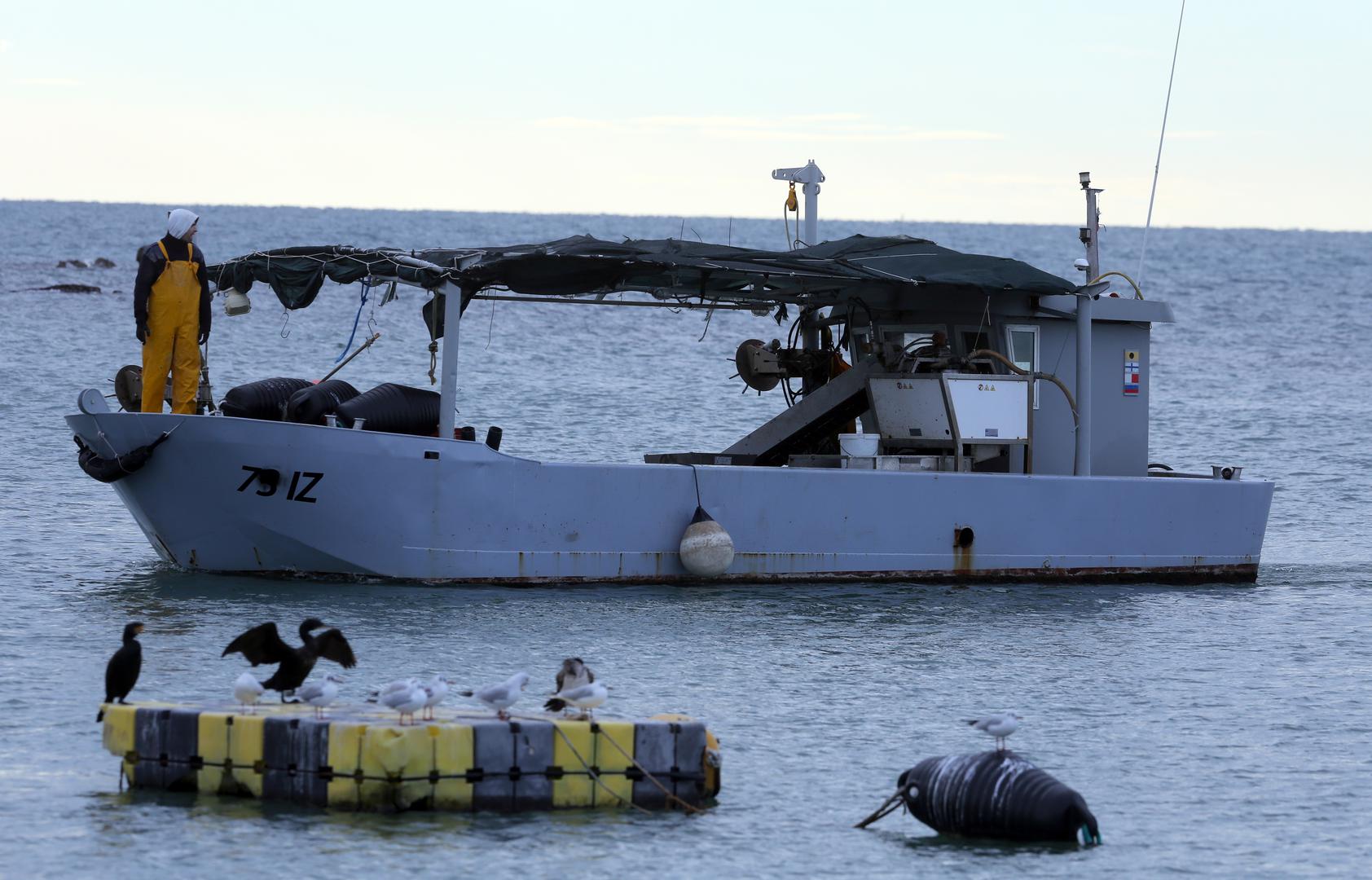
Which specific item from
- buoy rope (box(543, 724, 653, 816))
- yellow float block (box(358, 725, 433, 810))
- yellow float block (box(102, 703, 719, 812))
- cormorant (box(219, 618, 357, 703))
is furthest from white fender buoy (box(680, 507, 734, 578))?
yellow float block (box(358, 725, 433, 810))

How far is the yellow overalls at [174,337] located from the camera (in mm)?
17750

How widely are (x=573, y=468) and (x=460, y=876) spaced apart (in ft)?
26.1

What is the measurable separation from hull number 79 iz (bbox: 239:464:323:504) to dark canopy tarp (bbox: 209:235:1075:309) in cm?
165

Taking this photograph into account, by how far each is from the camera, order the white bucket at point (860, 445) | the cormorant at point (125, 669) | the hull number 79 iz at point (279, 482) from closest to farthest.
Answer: the cormorant at point (125, 669), the hull number 79 iz at point (279, 482), the white bucket at point (860, 445)

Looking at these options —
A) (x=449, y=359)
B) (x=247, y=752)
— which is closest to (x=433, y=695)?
(x=247, y=752)

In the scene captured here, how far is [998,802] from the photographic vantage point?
11508 millimetres

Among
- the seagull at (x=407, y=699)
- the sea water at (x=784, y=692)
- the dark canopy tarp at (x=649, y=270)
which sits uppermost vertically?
the dark canopy tarp at (x=649, y=270)

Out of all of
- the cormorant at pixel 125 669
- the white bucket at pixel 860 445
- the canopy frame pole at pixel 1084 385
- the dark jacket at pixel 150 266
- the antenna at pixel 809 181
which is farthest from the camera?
the antenna at pixel 809 181

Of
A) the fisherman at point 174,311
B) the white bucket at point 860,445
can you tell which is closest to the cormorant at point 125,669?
the fisherman at point 174,311

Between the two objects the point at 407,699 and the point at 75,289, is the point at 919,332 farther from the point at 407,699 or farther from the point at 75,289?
the point at 75,289

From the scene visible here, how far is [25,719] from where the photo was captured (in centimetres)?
1368

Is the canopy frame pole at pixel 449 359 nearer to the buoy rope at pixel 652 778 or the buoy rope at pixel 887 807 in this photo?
the buoy rope at pixel 652 778

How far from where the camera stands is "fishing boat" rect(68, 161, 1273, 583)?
58.5 feet

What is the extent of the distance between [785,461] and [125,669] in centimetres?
1048
